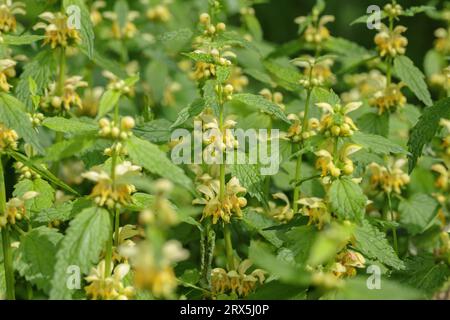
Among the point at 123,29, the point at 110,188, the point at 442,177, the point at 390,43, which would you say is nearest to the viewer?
the point at 110,188

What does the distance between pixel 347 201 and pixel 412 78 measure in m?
0.99

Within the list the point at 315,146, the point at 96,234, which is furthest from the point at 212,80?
the point at 96,234

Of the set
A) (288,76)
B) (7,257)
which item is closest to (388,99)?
(288,76)

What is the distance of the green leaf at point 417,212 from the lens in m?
2.93

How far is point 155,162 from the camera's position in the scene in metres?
1.93

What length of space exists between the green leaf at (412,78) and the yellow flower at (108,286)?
1.39 meters

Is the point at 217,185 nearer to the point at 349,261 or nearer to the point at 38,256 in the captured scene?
the point at 349,261

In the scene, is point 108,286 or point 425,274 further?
point 425,274

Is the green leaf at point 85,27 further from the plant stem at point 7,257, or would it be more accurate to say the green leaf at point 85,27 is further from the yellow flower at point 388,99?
the yellow flower at point 388,99

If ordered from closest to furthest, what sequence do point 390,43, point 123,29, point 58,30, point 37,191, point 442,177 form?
point 37,191, point 58,30, point 390,43, point 442,177, point 123,29

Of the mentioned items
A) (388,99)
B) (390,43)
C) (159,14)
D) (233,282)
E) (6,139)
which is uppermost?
(159,14)

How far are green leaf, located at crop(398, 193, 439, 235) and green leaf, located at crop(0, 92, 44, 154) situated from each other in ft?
4.84

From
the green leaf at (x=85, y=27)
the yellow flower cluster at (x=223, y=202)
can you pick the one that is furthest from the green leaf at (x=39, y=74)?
the yellow flower cluster at (x=223, y=202)
